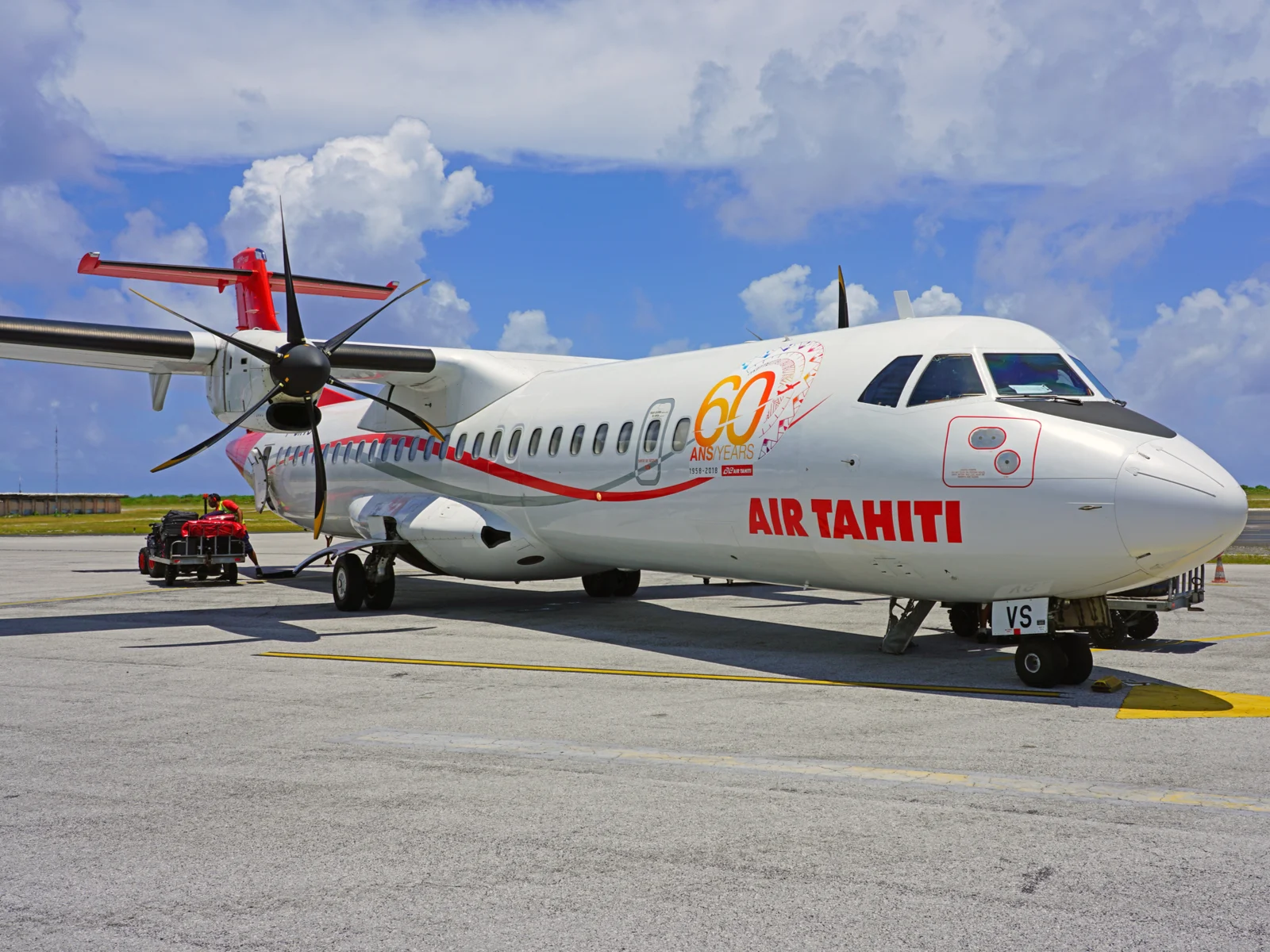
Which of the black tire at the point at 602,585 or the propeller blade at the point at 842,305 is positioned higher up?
the propeller blade at the point at 842,305

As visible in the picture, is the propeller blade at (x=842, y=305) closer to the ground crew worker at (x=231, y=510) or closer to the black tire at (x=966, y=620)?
the black tire at (x=966, y=620)

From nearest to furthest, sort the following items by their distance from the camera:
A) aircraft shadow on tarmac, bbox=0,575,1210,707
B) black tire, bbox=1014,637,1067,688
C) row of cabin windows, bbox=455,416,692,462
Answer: black tire, bbox=1014,637,1067,688
aircraft shadow on tarmac, bbox=0,575,1210,707
row of cabin windows, bbox=455,416,692,462

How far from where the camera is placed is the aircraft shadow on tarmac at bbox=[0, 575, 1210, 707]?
1052cm

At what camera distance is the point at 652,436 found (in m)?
12.9

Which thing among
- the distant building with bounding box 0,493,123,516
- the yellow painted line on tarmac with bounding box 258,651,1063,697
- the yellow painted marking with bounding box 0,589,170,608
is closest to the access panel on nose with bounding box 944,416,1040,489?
the yellow painted line on tarmac with bounding box 258,651,1063,697

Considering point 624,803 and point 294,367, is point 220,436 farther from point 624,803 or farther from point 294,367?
point 624,803

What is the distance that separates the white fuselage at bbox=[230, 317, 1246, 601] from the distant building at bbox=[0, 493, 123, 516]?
7956 centimetres

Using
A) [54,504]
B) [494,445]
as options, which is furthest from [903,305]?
[54,504]

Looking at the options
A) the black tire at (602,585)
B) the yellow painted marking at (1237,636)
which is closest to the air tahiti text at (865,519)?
the yellow painted marking at (1237,636)

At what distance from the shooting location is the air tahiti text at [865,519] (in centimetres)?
955

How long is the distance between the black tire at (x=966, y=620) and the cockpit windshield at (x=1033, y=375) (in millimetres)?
3874

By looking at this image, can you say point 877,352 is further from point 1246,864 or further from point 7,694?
point 7,694

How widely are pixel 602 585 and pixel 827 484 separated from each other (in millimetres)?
8083

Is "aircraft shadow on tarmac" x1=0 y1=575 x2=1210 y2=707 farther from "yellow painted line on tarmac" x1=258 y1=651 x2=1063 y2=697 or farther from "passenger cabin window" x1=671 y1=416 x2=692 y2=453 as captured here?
"passenger cabin window" x1=671 y1=416 x2=692 y2=453
